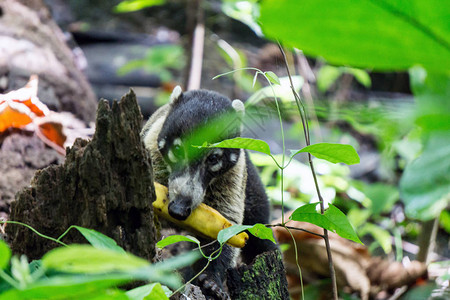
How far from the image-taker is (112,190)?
143 cm

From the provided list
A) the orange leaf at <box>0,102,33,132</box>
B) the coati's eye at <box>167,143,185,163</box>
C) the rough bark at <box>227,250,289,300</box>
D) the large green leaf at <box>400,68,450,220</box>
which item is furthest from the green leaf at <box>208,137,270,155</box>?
the orange leaf at <box>0,102,33,132</box>

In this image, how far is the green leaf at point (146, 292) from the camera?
919 mm

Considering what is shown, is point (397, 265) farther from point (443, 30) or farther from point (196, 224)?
point (443, 30)

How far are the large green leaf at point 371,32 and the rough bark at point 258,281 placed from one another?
1.39m

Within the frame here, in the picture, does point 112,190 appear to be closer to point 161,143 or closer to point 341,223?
point 341,223

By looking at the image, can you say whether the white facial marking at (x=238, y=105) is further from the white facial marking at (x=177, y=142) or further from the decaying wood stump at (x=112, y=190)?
the decaying wood stump at (x=112, y=190)

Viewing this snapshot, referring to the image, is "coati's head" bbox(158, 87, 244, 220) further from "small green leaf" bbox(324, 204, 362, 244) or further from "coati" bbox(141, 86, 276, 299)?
"small green leaf" bbox(324, 204, 362, 244)

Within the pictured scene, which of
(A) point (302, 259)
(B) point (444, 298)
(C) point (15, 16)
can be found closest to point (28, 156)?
(C) point (15, 16)

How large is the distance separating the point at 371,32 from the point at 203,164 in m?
2.00

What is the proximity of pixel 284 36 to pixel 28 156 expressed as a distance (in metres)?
2.66

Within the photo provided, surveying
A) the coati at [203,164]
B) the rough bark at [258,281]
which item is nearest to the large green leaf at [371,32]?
the rough bark at [258,281]

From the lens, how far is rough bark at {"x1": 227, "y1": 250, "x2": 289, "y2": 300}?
1.75 metres

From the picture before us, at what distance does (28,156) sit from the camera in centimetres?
281

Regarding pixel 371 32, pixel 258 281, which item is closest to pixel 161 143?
pixel 258 281
